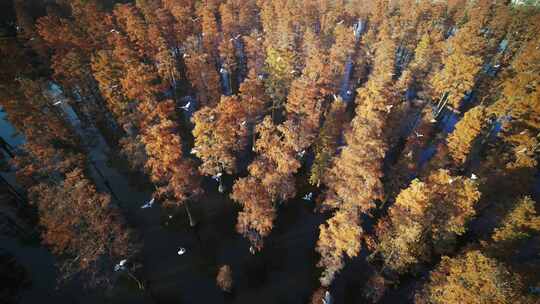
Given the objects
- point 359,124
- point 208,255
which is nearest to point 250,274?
point 208,255

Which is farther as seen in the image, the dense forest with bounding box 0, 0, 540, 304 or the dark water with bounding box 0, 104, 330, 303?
the dark water with bounding box 0, 104, 330, 303

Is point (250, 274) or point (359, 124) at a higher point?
point (359, 124)

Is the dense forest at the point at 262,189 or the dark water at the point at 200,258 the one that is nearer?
the dense forest at the point at 262,189

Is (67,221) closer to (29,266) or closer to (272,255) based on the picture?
(29,266)

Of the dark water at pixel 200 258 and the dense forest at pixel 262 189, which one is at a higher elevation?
the dense forest at pixel 262 189

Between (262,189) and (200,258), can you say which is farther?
(200,258)

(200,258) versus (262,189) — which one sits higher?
(262,189)

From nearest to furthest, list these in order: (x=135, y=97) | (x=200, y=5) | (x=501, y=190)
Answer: (x=501, y=190) → (x=135, y=97) → (x=200, y=5)

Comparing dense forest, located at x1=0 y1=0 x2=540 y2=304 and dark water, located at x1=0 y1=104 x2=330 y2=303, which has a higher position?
dense forest, located at x1=0 y1=0 x2=540 y2=304
